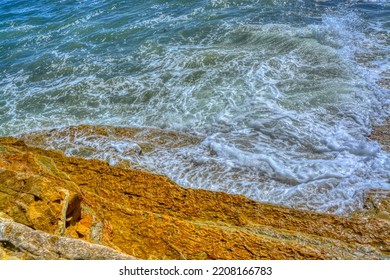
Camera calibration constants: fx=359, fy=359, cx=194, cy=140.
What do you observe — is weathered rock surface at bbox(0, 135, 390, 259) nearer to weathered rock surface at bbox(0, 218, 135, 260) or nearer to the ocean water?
weathered rock surface at bbox(0, 218, 135, 260)

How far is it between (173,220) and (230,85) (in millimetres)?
5644

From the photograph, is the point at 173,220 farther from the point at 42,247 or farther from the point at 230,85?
the point at 230,85

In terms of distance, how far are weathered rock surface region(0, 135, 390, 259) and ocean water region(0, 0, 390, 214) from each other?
1.95ft

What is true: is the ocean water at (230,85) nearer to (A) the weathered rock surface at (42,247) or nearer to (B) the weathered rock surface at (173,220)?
(B) the weathered rock surface at (173,220)

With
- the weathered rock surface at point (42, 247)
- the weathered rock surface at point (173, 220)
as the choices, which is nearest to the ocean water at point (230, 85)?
the weathered rock surface at point (173, 220)

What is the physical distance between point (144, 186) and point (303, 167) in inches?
116

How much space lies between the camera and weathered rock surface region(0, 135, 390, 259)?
452 centimetres

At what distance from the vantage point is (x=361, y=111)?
8.07 meters

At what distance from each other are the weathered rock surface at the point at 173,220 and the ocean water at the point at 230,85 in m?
0.59

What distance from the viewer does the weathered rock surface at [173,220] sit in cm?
452

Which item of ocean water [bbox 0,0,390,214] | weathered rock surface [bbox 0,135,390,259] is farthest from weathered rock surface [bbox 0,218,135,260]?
ocean water [bbox 0,0,390,214]

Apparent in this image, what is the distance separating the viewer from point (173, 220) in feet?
16.3
